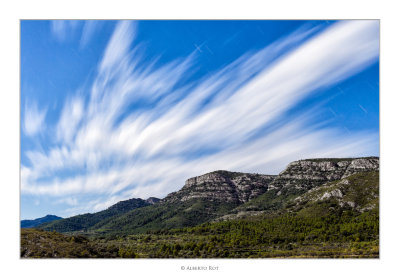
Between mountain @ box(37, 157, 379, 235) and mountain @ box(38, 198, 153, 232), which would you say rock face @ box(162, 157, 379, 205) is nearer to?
mountain @ box(37, 157, 379, 235)

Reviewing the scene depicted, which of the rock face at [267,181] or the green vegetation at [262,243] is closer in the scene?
the green vegetation at [262,243]

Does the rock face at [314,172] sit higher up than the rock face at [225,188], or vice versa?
the rock face at [314,172]

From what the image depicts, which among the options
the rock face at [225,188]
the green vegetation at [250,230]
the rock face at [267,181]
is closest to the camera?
the green vegetation at [250,230]

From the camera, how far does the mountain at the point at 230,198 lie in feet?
212

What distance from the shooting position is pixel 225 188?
93000 mm

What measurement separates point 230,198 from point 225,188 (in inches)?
226

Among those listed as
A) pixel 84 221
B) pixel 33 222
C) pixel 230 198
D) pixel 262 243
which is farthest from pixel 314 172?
pixel 84 221

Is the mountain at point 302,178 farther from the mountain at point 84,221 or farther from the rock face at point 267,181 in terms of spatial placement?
the mountain at point 84,221

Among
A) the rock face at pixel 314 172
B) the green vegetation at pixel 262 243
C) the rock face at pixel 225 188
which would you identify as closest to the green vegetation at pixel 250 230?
the green vegetation at pixel 262 243

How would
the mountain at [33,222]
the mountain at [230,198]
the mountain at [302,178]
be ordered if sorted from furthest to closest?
1. the mountain at [302,178]
2. the mountain at [230,198]
3. the mountain at [33,222]

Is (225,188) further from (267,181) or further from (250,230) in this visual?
(250,230)
